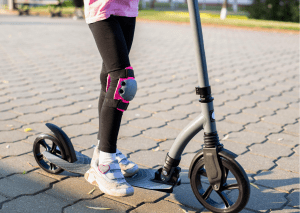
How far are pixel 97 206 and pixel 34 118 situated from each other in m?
1.82

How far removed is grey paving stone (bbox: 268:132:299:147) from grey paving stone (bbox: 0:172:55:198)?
1995mm

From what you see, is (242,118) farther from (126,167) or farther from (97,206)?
(97,206)

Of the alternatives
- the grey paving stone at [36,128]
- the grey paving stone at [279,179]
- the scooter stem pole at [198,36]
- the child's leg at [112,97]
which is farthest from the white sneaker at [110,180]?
the grey paving stone at [36,128]

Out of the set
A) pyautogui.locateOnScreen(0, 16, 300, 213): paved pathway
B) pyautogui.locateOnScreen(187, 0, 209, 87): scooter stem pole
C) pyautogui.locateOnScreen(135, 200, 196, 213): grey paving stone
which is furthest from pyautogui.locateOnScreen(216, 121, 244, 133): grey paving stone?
pyautogui.locateOnScreen(187, 0, 209, 87): scooter stem pole

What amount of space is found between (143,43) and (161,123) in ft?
21.7

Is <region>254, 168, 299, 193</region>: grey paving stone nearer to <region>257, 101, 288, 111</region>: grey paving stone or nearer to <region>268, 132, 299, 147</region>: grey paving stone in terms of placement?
<region>268, 132, 299, 147</region>: grey paving stone

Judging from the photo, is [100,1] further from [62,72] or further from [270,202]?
[62,72]

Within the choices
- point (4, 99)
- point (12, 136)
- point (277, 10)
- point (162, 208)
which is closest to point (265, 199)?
point (162, 208)

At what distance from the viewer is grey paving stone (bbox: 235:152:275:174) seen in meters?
2.75

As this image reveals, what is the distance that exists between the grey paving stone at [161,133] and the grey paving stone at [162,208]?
3.88 ft

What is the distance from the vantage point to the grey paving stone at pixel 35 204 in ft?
6.64

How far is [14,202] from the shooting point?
6.86 feet

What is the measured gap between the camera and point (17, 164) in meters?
2.62

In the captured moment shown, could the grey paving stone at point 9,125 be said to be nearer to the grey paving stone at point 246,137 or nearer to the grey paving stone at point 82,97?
the grey paving stone at point 82,97
